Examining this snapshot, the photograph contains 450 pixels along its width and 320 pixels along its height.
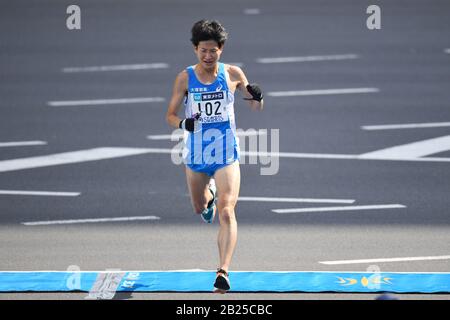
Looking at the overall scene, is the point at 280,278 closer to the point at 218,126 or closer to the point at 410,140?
the point at 218,126

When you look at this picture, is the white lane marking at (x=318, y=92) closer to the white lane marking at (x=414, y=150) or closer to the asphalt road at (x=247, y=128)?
the asphalt road at (x=247, y=128)

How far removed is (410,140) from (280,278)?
7.82 m

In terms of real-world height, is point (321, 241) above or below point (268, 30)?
below

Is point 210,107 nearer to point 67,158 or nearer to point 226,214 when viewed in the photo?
point 226,214

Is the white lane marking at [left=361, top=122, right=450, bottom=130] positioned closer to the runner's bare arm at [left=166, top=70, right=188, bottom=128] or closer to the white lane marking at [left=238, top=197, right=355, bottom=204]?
the white lane marking at [left=238, top=197, right=355, bottom=204]

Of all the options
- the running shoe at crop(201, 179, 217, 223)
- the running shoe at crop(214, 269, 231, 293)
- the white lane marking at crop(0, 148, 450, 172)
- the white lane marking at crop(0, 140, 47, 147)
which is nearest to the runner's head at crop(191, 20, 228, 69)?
the running shoe at crop(201, 179, 217, 223)

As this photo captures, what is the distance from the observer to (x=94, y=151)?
1883 centimetres

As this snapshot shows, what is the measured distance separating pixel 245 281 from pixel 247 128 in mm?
8459

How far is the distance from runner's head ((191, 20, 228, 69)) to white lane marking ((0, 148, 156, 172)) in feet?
21.6

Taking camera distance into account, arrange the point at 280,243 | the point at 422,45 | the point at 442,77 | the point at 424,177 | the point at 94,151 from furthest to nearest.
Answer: the point at 422,45 < the point at 442,77 < the point at 94,151 < the point at 424,177 < the point at 280,243

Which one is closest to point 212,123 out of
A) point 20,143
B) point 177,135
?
point 177,135

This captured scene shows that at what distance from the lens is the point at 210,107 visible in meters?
12.1

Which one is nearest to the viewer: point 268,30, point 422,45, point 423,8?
point 422,45

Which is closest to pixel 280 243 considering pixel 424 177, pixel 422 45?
pixel 424 177
